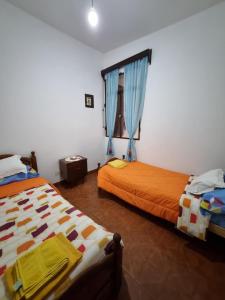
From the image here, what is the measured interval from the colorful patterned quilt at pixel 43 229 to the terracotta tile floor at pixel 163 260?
0.62m

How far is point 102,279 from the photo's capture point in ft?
2.64

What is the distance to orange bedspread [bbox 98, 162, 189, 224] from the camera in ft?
5.39

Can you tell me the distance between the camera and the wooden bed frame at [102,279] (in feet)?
2.15

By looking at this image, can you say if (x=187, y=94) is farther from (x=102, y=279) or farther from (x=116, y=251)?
(x=102, y=279)

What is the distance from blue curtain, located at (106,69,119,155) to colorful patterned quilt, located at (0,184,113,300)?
221 cm

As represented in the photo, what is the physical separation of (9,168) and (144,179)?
198cm

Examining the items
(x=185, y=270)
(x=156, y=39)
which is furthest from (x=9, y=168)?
(x=156, y=39)

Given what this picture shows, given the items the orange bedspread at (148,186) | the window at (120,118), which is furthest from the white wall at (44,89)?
the orange bedspread at (148,186)

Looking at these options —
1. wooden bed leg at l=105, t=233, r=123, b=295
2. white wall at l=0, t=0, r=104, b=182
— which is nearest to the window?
white wall at l=0, t=0, r=104, b=182

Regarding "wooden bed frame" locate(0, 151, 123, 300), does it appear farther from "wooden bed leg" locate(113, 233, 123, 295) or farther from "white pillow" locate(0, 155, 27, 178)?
"white pillow" locate(0, 155, 27, 178)

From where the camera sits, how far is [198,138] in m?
2.17

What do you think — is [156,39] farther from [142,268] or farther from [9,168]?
[142,268]

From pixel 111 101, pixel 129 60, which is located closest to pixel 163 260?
pixel 111 101

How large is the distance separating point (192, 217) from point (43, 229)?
4.82 ft
